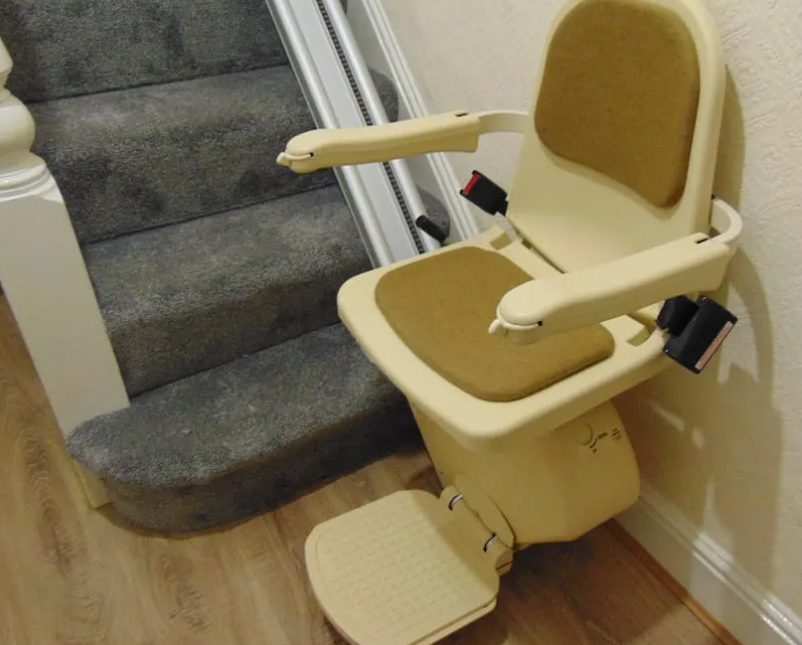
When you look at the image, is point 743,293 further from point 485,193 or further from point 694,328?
point 485,193

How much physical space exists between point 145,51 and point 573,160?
3.19ft

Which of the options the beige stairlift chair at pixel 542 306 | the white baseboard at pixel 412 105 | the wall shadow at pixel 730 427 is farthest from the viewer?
the white baseboard at pixel 412 105

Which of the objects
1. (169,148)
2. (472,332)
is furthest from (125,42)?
(472,332)

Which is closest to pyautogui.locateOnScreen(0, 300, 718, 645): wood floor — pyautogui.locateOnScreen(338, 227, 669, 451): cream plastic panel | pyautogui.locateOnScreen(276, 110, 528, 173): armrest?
pyautogui.locateOnScreen(338, 227, 669, 451): cream plastic panel

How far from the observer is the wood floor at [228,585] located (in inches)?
45.7

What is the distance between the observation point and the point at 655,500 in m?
1.24

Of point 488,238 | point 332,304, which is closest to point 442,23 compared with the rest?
point 488,238

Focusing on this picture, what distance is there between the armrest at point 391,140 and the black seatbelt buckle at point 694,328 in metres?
0.41

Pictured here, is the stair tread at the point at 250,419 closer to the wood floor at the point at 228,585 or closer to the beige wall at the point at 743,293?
the wood floor at the point at 228,585

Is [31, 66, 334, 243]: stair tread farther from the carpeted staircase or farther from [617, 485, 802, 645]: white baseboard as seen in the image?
[617, 485, 802, 645]: white baseboard

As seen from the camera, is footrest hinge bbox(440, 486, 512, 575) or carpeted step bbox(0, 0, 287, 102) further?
carpeted step bbox(0, 0, 287, 102)

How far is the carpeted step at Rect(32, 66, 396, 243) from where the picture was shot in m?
1.27

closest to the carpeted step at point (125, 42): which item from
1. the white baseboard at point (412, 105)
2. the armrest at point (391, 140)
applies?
the white baseboard at point (412, 105)

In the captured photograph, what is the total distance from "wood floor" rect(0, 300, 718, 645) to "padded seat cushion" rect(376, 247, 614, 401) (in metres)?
0.52
